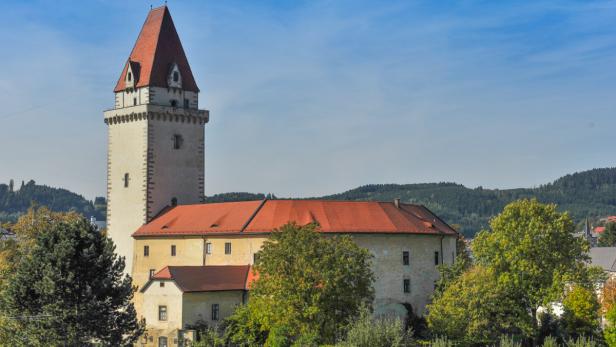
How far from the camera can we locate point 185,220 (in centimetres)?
6750

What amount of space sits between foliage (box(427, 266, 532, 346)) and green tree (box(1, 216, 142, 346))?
62.4 feet

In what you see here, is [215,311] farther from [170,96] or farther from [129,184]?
[170,96]

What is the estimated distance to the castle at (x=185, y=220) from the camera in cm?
5944

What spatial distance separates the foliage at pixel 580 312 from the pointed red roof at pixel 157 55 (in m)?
34.7

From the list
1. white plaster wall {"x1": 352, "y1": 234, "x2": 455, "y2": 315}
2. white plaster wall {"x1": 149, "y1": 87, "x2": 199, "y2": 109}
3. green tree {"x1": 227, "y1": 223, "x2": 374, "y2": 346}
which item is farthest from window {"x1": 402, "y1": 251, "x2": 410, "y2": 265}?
white plaster wall {"x1": 149, "y1": 87, "x2": 199, "y2": 109}

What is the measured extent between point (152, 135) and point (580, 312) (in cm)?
3517

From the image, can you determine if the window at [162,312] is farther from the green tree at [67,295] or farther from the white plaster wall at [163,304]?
the green tree at [67,295]

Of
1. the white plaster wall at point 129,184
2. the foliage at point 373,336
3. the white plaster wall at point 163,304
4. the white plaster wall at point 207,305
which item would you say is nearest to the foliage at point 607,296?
the white plaster wall at point 207,305

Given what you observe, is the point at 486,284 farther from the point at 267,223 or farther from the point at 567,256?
the point at 267,223

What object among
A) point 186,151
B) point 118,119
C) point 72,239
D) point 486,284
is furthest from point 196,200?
point 486,284

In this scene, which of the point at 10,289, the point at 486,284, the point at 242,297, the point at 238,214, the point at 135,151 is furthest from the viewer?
the point at 135,151

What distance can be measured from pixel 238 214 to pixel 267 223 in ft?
11.9

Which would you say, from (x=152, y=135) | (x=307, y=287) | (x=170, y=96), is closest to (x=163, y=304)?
(x=307, y=287)

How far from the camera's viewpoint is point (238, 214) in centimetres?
6488
